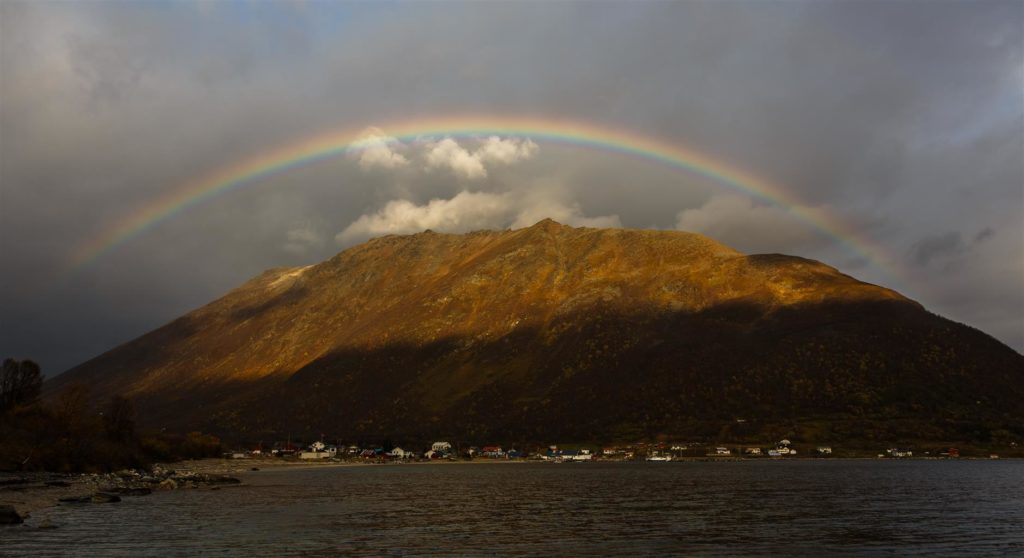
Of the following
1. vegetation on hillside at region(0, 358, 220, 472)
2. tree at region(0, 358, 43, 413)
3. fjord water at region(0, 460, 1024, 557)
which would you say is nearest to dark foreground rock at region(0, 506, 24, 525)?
fjord water at region(0, 460, 1024, 557)

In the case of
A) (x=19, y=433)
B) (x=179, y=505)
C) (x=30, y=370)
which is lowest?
(x=179, y=505)

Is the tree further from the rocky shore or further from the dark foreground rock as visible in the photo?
the dark foreground rock

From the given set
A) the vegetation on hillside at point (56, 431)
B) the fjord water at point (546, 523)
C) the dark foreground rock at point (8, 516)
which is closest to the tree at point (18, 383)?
the vegetation on hillside at point (56, 431)

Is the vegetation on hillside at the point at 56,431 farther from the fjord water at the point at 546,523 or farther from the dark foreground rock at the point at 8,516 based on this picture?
the dark foreground rock at the point at 8,516

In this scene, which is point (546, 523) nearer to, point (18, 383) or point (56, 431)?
point (56, 431)

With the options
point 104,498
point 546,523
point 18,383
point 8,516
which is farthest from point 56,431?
point 546,523

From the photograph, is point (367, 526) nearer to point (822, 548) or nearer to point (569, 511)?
point (569, 511)

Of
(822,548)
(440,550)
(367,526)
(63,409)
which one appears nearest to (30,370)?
(63,409)

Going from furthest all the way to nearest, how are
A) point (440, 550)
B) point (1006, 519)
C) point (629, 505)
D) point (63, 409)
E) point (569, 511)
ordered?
point (63, 409), point (629, 505), point (569, 511), point (1006, 519), point (440, 550)
